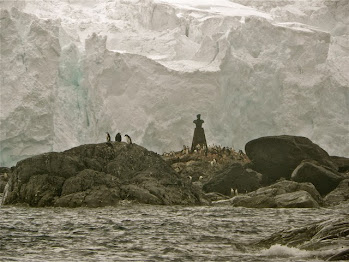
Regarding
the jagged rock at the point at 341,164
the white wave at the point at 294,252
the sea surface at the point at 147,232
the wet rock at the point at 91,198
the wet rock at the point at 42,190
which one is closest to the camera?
the white wave at the point at 294,252

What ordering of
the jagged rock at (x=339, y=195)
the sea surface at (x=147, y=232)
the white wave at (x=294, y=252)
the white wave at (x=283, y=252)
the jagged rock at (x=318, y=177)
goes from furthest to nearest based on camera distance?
the jagged rock at (x=318, y=177)
the jagged rock at (x=339, y=195)
the sea surface at (x=147, y=232)
the white wave at (x=283, y=252)
the white wave at (x=294, y=252)

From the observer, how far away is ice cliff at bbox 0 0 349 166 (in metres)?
42.1

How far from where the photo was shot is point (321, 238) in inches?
440

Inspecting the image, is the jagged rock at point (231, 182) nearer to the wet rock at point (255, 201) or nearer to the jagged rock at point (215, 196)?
the jagged rock at point (215, 196)

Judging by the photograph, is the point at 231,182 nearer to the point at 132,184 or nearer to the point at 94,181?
the point at 132,184

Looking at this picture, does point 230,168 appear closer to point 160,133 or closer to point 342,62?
point 160,133

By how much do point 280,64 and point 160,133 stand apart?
26.7ft

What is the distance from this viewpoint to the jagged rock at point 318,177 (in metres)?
27.2

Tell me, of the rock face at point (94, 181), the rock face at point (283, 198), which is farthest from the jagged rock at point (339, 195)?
the rock face at point (94, 181)

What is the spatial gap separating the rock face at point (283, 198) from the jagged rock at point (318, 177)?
3.07 m

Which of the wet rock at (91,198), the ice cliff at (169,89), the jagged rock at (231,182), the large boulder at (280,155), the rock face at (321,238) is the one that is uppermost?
the ice cliff at (169,89)

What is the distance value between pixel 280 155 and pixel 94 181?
11467 mm

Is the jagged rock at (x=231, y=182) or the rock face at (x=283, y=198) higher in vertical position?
the jagged rock at (x=231, y=182)

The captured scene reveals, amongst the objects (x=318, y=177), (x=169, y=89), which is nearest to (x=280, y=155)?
(x=318, y=177)
